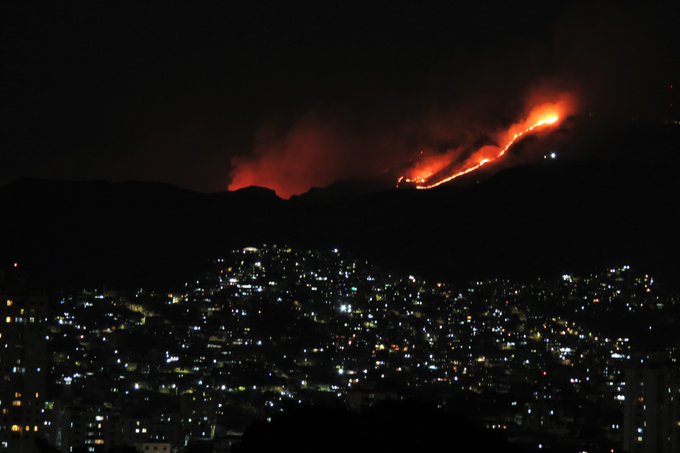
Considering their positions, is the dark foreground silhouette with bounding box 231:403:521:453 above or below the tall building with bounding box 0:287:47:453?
below

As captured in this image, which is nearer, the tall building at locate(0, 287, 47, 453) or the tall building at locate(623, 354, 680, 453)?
the tall building at locate(0, 287, 47, 453)

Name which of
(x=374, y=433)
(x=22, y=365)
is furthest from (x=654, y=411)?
(x=374, y=433)

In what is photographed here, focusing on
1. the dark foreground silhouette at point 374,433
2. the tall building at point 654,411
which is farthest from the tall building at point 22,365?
the tall building at point 654,411

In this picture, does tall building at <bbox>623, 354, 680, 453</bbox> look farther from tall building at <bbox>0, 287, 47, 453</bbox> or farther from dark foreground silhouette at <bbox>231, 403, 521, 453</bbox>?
dark foreground silhouette at <bbox>231, 403, 521, 453</bbox>

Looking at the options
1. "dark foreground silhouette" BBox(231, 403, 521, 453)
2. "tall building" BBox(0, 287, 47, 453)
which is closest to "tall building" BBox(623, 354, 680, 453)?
"tall building" BBox(0, 287, 47, 453)

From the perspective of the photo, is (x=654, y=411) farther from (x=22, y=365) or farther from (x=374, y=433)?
(x=374, y=433)
